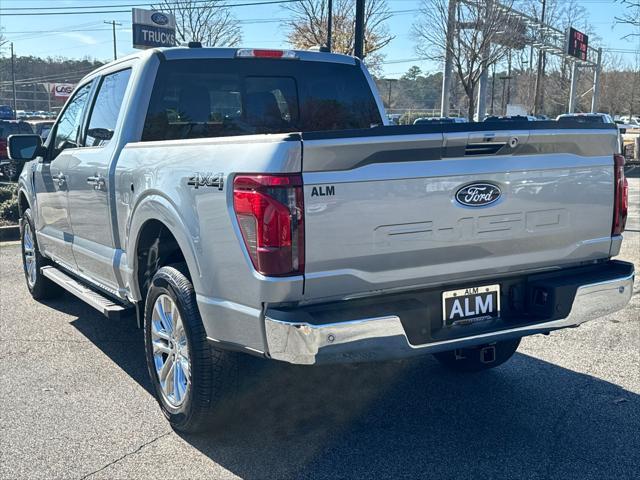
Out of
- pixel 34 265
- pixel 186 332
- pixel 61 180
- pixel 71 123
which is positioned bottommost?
pixel 34 265

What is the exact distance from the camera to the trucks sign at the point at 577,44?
3631cm

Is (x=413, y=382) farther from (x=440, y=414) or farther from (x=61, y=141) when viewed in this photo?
(x=61, y=141)

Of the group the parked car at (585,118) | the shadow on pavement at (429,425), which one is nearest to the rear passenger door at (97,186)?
the shadow on pavement at (429,425)

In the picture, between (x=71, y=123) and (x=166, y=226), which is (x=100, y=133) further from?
(x=166, y=226)

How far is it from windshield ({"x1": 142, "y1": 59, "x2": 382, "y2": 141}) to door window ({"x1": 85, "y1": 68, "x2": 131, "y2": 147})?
1.11 feet

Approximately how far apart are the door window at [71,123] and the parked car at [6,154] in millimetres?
11673

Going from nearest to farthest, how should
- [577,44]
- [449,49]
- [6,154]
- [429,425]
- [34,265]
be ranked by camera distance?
[429,425] < [34,265] < [6,154] < [449,49] < [577,44]

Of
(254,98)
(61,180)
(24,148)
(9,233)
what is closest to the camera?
(254,98)

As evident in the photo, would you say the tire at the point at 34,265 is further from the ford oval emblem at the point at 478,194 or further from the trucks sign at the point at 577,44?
the trucks sign at the point at 577,44

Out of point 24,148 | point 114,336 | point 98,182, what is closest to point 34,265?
point 24,148

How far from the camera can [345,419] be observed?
3.96 meters

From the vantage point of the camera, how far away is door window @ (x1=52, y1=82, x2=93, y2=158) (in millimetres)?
5445

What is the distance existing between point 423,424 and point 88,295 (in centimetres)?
251

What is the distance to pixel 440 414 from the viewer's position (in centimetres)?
402
